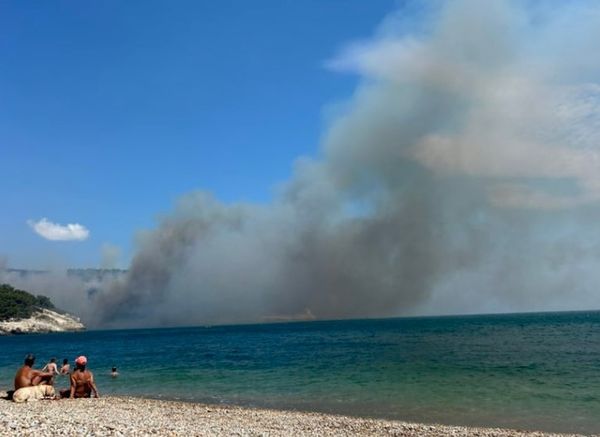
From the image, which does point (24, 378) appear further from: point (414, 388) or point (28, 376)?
point (414, 388)

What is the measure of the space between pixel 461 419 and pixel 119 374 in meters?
35.2

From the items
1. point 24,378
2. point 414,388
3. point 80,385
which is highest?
point 24,378

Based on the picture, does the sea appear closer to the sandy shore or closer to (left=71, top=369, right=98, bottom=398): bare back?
the sandy shore

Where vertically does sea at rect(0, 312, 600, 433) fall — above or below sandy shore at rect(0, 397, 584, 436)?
below

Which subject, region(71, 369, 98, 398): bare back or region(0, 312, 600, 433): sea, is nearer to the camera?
region(0, 312, 600, 433): sea

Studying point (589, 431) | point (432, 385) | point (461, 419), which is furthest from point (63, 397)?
point (589, 431)

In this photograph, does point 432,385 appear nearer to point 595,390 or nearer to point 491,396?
point 491,396

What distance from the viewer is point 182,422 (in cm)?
1994

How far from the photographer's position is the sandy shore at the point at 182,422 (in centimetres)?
1496

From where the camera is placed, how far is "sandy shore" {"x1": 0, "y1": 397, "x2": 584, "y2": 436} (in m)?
→ 15.0

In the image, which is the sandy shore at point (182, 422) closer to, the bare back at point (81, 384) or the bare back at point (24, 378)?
the bare back at point (81, 384)

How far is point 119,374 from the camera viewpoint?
4734cm

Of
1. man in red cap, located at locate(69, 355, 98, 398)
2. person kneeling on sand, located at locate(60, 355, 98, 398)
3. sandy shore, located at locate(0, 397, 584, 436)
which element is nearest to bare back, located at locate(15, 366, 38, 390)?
sandy shore, located at locate(0, 397, 584, 436)

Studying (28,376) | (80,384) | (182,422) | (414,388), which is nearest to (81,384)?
(80,384)
